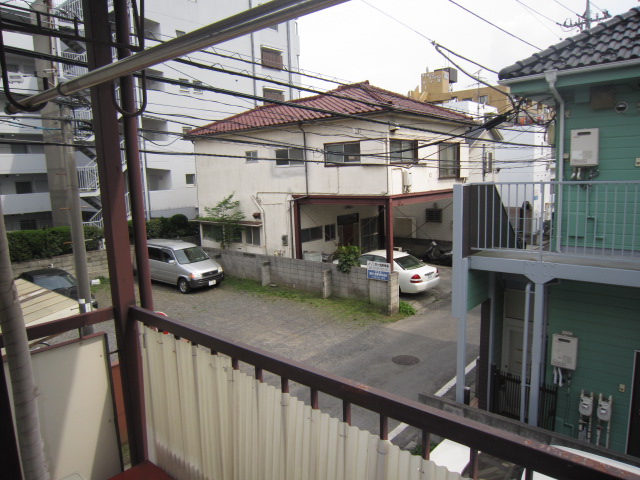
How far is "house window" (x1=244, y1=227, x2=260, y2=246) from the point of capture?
17.1 meters

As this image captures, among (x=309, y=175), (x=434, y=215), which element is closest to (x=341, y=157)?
(x=309, y=175)

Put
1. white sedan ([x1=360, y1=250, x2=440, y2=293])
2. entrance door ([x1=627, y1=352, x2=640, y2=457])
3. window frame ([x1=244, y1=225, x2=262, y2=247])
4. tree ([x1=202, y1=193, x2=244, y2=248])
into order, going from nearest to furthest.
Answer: entrance door ([x1=627, y1=352, x2=640, y2=457]) → white sedan ([x1=360, y1=250, x2=440, y2=293]) → window frame ([x1=244, y1=225, x2=262, y2=247]) → tree ([x1=202, y1=193, x2=244, y2=248])

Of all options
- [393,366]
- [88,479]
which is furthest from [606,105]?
[88,479]

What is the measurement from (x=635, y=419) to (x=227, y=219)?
14.3 m

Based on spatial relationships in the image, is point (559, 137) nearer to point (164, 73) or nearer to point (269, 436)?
point (269, 436)

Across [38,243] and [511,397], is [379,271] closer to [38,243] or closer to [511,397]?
[511,397]

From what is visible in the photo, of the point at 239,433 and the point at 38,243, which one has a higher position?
the point at 239,433

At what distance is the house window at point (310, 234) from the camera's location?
15930 mm

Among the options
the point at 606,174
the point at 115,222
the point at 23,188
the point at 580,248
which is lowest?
the point at 580,248

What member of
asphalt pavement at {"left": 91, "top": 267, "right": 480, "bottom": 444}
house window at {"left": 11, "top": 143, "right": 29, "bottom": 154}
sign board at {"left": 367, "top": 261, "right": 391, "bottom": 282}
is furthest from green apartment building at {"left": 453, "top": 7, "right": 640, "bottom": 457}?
house window at {"left": 11, "top": 143, "right": 29, "bottom": 154}

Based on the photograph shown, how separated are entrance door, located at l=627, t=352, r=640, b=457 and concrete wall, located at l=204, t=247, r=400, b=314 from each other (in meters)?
6.49

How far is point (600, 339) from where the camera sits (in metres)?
Result: 5.96

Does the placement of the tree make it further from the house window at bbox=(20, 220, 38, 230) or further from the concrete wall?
the house window at bbox=(20, 220, 38, 230)

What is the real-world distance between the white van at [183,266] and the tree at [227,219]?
182cm
